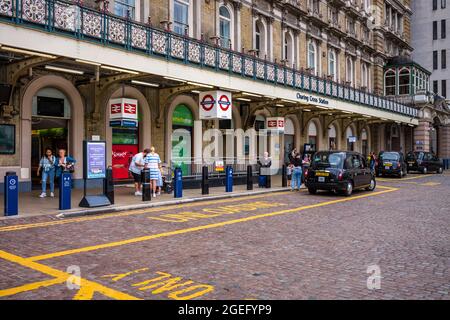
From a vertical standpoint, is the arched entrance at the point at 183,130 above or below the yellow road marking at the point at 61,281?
above

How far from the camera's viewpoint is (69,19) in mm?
13320

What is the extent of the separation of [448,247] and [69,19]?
39.3ft

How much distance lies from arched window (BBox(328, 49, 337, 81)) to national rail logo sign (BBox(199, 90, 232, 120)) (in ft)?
58.9

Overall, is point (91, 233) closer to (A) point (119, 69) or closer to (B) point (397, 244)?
(B) point (397, 244)

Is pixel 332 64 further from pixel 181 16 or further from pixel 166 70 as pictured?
pixel 166 70

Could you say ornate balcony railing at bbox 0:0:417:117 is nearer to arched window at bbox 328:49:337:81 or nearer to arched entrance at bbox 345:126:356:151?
arched window at bbox 328:49:337:81

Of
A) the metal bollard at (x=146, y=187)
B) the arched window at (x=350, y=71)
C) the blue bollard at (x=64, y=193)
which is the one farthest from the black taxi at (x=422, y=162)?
the blue bollard at (x=64, y=193)

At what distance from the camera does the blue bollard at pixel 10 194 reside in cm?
1030

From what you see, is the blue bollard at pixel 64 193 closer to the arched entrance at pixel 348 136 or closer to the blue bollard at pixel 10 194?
the blue bollard at pixel 10 194

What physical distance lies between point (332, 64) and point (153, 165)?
2550cm

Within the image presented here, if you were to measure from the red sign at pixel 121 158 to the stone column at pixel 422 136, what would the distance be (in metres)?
34.0
